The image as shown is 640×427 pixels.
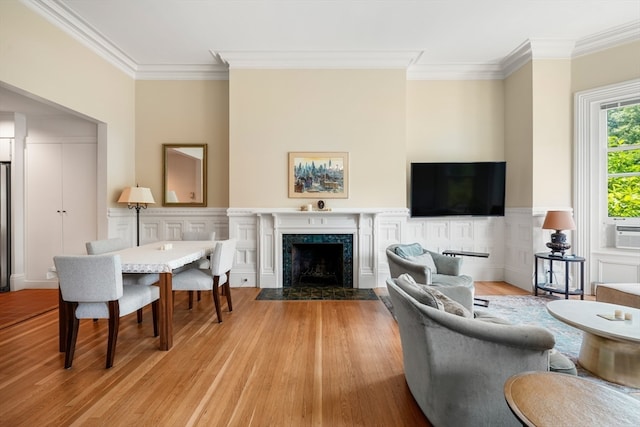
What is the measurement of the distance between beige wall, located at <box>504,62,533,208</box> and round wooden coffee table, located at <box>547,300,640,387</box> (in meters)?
2.74

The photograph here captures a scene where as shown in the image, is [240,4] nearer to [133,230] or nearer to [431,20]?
[431,20]

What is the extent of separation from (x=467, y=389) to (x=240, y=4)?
4.43 meters

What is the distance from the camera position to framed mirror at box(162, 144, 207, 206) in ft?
17.2

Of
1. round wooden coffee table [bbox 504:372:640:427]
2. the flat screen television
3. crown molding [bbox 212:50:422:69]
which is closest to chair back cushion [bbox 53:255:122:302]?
round wooden coffee table [bbox 504:372:640:427]

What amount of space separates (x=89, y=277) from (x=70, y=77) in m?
3.13

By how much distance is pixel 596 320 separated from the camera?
218 centimetres

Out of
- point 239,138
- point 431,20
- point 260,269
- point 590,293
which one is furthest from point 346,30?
point 590,293

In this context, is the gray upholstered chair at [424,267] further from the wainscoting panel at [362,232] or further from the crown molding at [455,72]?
the crown molding at [455,72]

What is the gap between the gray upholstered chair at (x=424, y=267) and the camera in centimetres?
325

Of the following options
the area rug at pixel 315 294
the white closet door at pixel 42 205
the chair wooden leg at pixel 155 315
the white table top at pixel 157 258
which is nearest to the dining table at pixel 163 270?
the white table top at pixel 157 258

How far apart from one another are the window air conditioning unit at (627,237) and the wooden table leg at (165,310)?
19.4 feet

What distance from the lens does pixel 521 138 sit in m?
4.82

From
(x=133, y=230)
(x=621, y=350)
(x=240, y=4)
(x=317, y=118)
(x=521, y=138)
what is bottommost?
(x=621, y=350)

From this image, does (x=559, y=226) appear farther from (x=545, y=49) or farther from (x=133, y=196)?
(x=133, y=196)
